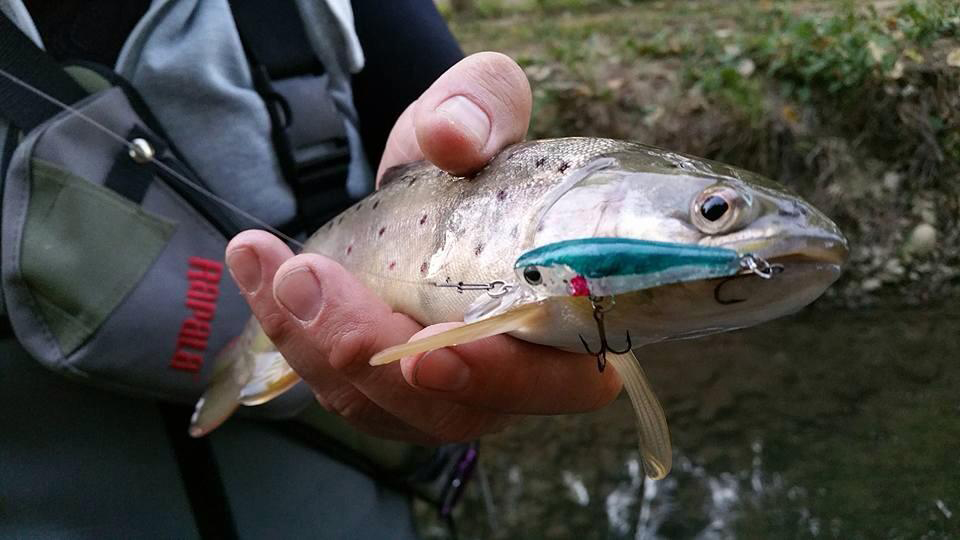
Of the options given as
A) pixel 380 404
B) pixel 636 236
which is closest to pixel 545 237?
pixel 636 236

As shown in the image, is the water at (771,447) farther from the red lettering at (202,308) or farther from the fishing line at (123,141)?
the red lettering at (202,308)

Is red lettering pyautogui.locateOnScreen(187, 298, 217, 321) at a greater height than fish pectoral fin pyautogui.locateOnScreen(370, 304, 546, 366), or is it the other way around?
fish pectoral fin pyautogui.locateOnScreen(370, 304, 546, 366)

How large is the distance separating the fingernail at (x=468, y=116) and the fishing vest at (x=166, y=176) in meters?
0.48

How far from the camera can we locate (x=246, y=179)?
1505 mm

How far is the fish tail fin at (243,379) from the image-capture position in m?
1.32

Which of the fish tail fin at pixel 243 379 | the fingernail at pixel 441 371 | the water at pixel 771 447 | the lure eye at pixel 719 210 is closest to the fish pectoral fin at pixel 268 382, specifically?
the fish tail fin at pixel 243 379

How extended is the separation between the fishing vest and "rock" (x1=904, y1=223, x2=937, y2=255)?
1399mm

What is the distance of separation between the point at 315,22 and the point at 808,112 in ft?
6.44

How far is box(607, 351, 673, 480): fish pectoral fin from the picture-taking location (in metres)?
0.90

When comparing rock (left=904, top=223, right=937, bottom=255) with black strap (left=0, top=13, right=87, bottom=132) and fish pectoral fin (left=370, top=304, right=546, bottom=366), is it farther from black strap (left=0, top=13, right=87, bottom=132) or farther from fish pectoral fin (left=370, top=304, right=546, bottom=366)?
black strap (left=0, top=13, right=87, bottom=132)

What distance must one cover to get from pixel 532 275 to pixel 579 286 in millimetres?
66

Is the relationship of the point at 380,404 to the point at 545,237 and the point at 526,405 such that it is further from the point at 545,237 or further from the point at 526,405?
the point at 545,237

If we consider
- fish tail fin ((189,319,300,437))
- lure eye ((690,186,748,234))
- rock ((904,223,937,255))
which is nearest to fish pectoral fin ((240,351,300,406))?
fish tail fin ((189,319,300,437))

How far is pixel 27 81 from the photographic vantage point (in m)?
1.25
